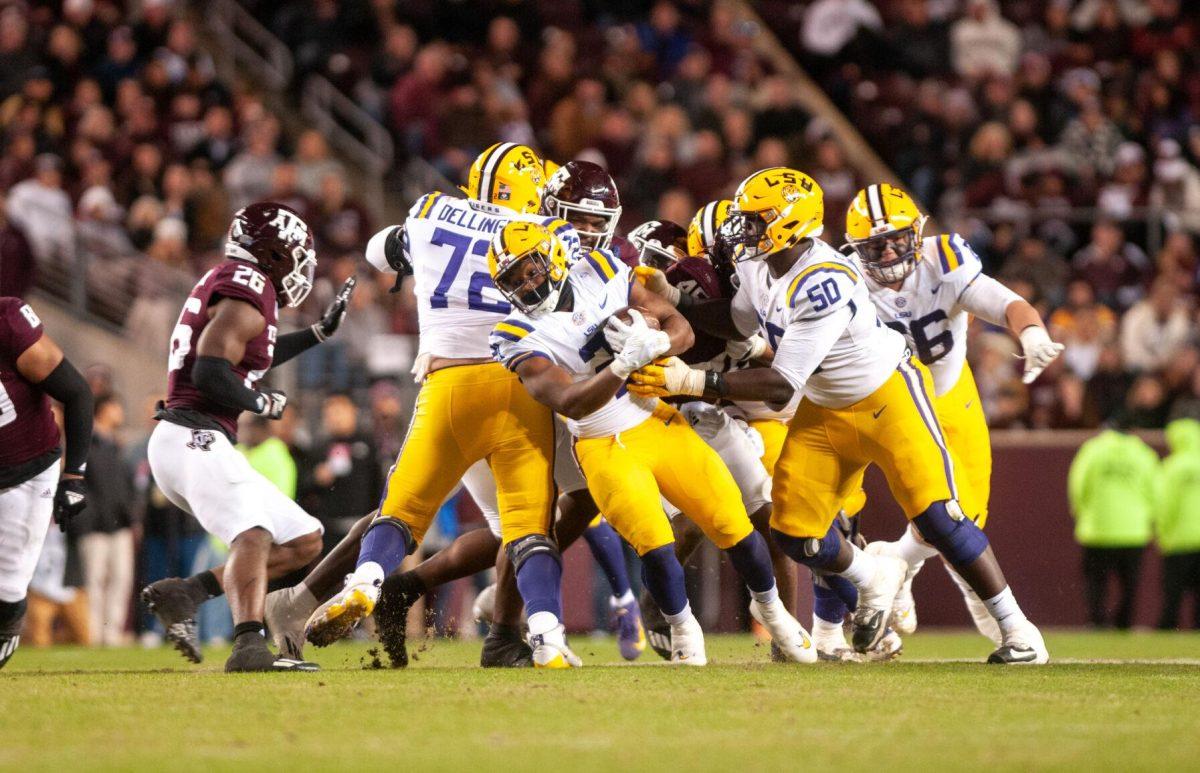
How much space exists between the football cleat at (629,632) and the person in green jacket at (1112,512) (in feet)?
18.3

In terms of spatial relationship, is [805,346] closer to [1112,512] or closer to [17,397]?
[17,397]

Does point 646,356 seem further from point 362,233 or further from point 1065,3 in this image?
point 1065,3

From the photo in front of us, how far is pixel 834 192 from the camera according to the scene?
15211mm

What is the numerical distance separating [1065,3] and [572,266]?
12464 mm

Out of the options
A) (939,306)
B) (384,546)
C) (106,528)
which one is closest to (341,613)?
(384,546)

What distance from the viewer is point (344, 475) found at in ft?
40.7

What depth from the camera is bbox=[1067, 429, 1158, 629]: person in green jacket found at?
13.1 meters

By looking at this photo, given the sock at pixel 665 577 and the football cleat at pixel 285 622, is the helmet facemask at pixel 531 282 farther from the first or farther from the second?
the football cleat at pixel 285 622

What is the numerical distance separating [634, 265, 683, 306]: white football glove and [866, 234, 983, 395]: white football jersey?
1010mm

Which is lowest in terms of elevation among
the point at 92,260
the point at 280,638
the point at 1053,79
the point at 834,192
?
the point at 280,638

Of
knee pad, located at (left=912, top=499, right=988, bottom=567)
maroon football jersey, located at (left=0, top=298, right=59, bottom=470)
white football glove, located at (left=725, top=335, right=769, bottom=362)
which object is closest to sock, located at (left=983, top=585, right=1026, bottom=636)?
knee pad, located at (left=912, top=499, right=988, bottom=567)

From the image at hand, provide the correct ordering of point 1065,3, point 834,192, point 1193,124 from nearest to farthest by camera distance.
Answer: point 834,192
point 1193,124
point 1065,3

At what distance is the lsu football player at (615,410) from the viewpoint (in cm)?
696

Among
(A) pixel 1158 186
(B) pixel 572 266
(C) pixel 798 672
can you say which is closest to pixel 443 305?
(B) pixel 572 266
